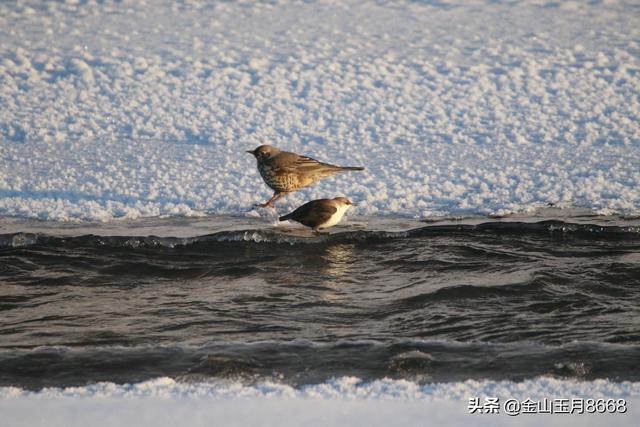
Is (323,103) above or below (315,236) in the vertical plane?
above

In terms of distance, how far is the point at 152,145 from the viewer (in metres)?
9.34

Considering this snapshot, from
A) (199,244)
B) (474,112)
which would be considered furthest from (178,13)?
(199,244)

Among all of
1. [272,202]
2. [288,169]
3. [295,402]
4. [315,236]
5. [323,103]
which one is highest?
[323,103]

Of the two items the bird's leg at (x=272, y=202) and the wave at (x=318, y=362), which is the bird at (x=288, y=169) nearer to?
the bird's leg at (x=272, y=202)

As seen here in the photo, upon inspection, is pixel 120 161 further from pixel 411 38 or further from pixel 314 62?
pixel 411 38

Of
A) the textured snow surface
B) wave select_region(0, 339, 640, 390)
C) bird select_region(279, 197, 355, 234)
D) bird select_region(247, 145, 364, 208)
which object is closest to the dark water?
wave select_region(0, 339, 640, 390)

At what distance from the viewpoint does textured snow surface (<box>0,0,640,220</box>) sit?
8.23 metres

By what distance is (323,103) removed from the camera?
→ 33.3ft

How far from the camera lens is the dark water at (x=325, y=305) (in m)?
4.59

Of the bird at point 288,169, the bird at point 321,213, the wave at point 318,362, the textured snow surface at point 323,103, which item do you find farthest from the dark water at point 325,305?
the bird at point 288,169

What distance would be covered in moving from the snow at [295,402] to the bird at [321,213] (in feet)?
9.23

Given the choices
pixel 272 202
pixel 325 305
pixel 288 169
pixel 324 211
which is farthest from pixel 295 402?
pixel 272 202

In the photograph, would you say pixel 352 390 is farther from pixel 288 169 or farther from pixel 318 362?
pixel 288 169

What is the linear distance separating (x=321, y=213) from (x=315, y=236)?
0.19m
